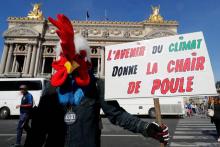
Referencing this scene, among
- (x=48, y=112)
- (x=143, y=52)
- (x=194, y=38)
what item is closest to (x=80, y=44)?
(x=48, y=112)

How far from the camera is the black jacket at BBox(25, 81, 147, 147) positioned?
2.26 meters

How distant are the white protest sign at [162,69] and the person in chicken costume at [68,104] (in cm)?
84

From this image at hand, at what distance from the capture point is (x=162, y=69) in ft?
11.0

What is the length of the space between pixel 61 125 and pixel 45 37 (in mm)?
56010

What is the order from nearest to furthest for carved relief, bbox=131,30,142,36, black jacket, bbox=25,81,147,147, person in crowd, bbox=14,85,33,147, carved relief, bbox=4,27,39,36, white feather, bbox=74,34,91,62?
black jacket, bbox=25,81,147,147
white feather, bbox=74,34,91,62
person in crowd, bbox=14,85,33,147
carved relief, bbox=4,27,39,36
carved relief, bbox=131,30,142,36

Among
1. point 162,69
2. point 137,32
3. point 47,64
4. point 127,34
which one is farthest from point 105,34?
point 162,69

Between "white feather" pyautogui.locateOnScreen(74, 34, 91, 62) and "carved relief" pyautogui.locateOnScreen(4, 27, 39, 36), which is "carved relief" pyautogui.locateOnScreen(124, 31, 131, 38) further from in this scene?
"white feather" pyautogui.locateOnScreen(74, 34, 91, 62)

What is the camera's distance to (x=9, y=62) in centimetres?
5350

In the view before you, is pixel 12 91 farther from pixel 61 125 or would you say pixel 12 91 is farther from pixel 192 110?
Result: pixel 192 110

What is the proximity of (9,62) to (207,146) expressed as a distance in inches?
2042

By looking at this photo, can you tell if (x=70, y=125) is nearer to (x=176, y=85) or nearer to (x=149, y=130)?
(x=149, y=130)

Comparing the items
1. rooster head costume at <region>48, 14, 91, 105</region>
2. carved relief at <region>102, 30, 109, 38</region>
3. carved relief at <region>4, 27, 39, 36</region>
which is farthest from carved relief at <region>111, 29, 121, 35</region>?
→ rooster head costume at <region>48, 14, 91, 105</region>

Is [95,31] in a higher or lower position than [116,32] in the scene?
higher

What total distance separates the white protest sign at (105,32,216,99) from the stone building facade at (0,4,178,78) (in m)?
49.3
